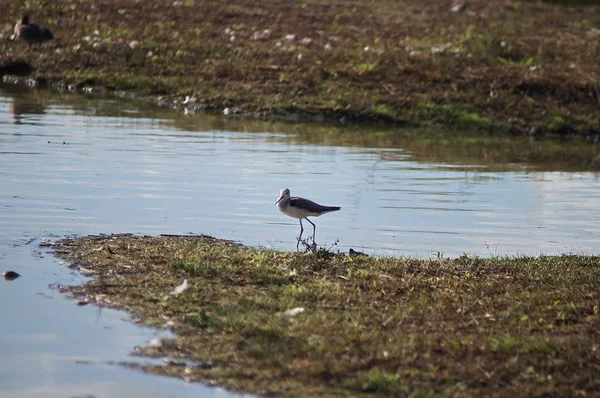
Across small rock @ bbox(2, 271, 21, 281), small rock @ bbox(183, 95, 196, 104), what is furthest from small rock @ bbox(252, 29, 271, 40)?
small rock @ bbox(2, 271, 21, 281)

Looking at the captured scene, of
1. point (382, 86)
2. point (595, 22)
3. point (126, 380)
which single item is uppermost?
point (595, 22)

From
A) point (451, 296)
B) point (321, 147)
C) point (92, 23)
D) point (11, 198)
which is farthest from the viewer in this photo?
point (92, 23)

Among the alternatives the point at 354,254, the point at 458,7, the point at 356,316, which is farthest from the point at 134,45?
the point at 356,316

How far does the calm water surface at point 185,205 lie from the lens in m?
8.73

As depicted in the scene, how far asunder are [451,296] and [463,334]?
4.11ft

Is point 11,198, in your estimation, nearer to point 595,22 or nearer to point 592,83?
point 592,83

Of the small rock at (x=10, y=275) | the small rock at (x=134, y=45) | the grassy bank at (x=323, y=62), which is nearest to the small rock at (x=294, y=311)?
the small rock at (x=10, y=275)

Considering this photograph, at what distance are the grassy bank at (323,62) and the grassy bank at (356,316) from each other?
533 inches

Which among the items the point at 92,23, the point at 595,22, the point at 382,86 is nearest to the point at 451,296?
the point at 382,86

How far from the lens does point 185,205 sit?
15102 millimetres

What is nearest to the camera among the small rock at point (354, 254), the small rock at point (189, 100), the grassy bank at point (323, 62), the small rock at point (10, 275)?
the small rock at point (10, 275)

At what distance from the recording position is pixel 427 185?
695 inches

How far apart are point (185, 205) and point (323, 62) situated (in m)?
13.2

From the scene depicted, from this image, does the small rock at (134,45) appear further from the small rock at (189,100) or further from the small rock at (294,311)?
the small rock at (294,311)
